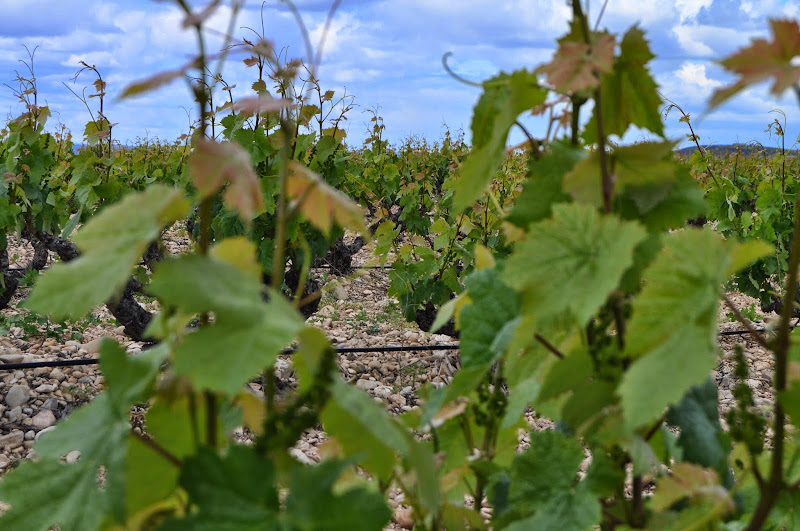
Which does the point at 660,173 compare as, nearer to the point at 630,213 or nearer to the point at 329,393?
the point at 630,213

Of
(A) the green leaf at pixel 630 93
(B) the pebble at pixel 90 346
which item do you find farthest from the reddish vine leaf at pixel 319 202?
(B) the pebble at pixel 90 346

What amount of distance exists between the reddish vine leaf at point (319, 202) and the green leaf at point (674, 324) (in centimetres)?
27

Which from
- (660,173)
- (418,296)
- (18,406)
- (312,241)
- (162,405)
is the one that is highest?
(660,173)

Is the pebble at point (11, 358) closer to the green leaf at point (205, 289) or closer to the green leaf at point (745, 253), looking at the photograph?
the green leaf at point (205, 289)

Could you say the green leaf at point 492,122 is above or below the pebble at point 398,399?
above

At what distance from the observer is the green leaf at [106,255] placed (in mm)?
555

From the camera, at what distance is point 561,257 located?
685 mm

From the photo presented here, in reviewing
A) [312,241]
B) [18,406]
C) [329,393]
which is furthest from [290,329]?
[312,241]

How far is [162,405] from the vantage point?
0.68 metres

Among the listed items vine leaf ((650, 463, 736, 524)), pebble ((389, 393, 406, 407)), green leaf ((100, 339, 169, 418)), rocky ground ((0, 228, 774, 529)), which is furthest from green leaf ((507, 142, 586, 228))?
pebble ((389, 393, 406, 407))

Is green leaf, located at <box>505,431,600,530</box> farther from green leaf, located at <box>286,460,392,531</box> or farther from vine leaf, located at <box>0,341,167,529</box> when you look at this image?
vine leaf, located at <box>0,341,167,529</box>

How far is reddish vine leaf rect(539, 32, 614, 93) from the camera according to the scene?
696mm

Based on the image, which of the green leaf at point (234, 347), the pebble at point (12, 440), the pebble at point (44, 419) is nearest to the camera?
the green leaf at point (234, 347)

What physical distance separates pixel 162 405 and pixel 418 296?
4.31m
